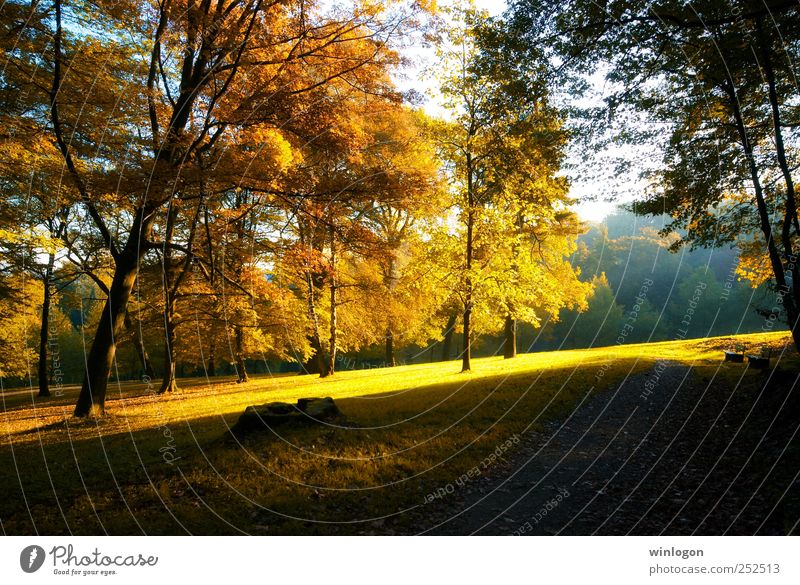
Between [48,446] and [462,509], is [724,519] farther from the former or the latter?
[48,446]

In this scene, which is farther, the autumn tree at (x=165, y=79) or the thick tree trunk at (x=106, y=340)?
the thick tree trunk at (x=106, y=340)

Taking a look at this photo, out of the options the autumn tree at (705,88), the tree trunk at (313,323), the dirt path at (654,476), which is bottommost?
the dirt path at (654,476)

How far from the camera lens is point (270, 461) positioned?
7.83 meters

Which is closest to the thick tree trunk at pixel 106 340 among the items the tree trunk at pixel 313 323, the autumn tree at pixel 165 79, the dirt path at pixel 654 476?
the autumn tree at pixel 165 79

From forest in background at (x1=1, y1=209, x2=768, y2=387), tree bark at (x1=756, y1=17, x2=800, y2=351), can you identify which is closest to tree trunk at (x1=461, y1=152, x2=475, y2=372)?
tree bark at (x1=756, y1=17, x2=800, y2=351)

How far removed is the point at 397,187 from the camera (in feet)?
35.2

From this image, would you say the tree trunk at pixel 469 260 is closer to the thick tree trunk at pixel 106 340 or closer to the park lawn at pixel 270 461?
the park lawn at pixel 270 461

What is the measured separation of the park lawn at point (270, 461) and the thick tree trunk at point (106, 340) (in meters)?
0.63

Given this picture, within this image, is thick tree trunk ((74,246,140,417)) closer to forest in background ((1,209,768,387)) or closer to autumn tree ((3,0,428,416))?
autumn tree ((3,0,428,416))

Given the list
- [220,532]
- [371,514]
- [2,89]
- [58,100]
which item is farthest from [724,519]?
[2,89]

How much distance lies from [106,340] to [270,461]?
8921 millimetres

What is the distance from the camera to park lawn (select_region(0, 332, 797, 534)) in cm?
604

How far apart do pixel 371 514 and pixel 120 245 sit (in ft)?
70.4

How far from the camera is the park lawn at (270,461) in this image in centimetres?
604
